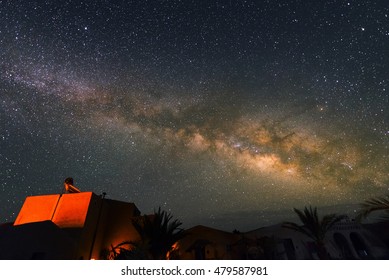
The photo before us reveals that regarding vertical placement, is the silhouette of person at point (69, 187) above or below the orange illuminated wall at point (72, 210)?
above

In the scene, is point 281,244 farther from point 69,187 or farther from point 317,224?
point 69,187

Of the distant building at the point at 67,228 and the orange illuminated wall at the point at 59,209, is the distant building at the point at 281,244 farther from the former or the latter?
the orange illuminated wall at the point at 59,209


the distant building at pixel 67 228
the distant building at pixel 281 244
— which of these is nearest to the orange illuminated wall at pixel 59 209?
the distant building at pixel 67 228

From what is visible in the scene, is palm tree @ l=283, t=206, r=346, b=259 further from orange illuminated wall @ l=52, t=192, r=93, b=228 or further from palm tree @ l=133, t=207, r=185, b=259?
orange illuminated wall @ l=52, t=192, r=93, b=228

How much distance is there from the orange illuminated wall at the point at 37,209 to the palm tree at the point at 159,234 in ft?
17.1

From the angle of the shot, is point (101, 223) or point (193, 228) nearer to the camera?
point (101, 223)

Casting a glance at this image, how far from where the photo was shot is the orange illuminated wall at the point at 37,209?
47.9 feet

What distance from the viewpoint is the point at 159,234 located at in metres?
14.8

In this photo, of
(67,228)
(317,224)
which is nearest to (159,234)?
(67,228)

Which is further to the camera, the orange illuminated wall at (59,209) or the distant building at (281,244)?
the distant building at (281,244)
